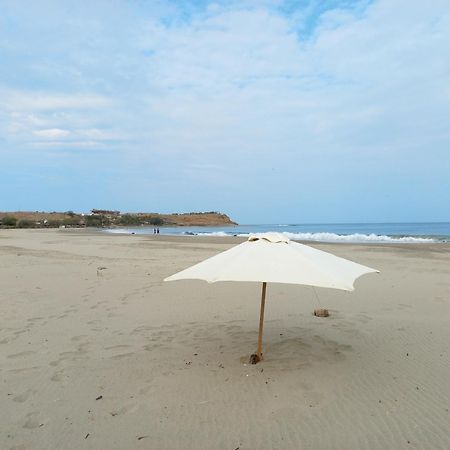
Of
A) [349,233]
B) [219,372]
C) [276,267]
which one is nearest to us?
[276,267]

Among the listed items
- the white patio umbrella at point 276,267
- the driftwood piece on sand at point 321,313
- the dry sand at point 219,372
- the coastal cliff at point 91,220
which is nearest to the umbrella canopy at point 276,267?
the white patio umbrella at point 276,267

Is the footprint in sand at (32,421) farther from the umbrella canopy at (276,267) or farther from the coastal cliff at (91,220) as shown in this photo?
the coastal cliff at (91,220)

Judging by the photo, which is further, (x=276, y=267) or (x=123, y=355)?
(x=123, y=355)

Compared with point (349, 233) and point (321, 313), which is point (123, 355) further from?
point (349, 233)

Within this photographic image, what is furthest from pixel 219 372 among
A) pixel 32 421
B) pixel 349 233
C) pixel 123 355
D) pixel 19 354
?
pixel 349 233

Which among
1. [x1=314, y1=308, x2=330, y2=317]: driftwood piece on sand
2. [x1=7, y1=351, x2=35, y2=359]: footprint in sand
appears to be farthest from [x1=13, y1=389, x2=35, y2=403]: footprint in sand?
[x1=314, y1=308, x2=330, y2=317]: driftwood piece on sand

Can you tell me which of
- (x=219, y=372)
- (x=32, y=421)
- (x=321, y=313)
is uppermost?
(x=321, y=313)

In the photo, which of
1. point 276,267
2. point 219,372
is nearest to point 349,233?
point 219,372

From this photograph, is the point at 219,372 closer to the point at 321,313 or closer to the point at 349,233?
the point at 321,313

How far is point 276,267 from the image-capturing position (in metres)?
4.15

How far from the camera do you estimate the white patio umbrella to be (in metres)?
3.93

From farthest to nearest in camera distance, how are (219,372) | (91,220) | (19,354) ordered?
1. (91,220)
2. (19,354)
3. (219,372)

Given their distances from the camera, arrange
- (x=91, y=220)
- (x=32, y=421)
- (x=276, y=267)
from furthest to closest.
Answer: (x=91, y=220)
(x=276, y=267)
(x=32, y=421)

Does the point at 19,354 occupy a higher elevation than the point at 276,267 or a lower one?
lower
